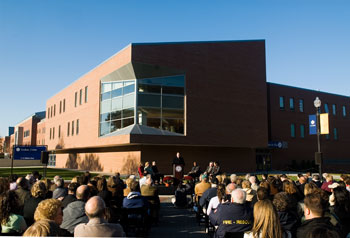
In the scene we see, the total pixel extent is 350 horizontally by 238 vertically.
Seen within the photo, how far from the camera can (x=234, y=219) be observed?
468 centimetres

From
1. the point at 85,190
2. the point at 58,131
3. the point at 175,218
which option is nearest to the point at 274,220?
the point at 85,190

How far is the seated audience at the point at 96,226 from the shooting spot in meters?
3.63

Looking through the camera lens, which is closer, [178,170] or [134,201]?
[134,201]

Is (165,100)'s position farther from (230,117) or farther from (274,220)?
(274,220)

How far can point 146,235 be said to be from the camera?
7.97 metres

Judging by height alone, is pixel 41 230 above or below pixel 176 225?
above

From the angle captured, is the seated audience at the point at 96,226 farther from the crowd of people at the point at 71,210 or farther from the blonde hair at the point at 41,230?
the blonde hair at the point at 41,230

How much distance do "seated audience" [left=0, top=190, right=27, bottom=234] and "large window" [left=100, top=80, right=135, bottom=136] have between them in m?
24.3

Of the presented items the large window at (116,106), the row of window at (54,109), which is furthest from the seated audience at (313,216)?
the row of window at (54,109)

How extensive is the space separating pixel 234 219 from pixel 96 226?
213 centimetres

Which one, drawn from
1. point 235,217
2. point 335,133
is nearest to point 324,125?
point 235,217

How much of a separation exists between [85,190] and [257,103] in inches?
1223

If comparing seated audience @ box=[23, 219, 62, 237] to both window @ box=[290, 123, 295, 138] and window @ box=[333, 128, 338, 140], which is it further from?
window @ box=[333, 128, 338, 140]

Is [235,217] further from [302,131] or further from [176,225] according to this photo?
[302,131]
